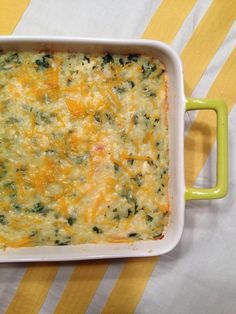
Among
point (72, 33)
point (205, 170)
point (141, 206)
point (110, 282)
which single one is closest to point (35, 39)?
point (72, 33)

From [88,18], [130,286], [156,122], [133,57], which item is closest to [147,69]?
[133,57]

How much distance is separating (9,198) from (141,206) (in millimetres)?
386

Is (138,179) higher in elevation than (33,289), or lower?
higher

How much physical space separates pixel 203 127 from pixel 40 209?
58 centimetres

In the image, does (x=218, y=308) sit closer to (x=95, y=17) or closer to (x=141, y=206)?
(x=141, y=206)

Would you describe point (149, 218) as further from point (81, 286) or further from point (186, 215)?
point (81, 286)

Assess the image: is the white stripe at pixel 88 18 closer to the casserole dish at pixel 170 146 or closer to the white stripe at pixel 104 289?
the casserole dish at pixel 170 146

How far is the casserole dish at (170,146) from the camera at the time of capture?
1.15 m

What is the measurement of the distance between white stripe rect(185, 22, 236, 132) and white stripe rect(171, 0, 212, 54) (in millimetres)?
109

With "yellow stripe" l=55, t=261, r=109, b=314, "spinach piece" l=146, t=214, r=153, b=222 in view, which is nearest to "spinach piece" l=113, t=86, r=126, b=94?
"spinach piece" l=146, t=214, r=153, b=222

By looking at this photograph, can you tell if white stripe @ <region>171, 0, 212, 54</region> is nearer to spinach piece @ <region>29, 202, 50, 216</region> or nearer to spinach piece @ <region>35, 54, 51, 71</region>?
spinach piece @ <region>35, 54, 51, 71</region>

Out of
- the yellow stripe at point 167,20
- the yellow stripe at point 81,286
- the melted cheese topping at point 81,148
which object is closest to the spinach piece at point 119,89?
the melted cheese topping at point 81,148

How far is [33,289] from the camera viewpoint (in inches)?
53.0

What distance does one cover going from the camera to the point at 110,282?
1.37m
